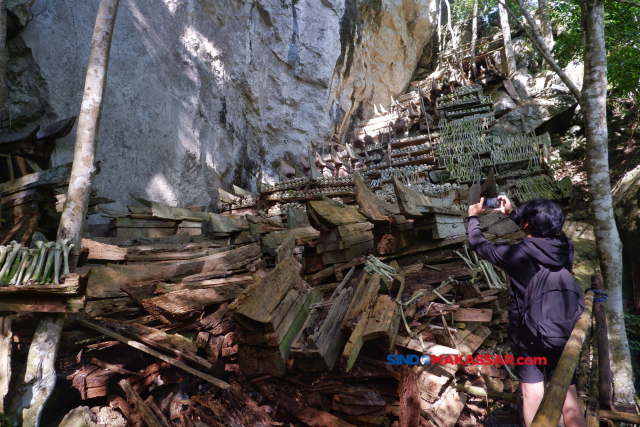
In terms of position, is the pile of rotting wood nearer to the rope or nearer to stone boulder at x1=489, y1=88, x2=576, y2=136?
the rope

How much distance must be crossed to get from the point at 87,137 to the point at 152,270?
1.77 meters

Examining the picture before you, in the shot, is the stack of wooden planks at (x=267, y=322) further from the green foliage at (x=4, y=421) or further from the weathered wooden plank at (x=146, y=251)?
the weathered wooden plank at (x=146, y=251)

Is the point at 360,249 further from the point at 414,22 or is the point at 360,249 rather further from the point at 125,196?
the point at 414,22

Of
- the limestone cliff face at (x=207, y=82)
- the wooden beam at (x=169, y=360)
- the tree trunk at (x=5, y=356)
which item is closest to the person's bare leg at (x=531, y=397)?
the wooden beam at (x=169, y=360)

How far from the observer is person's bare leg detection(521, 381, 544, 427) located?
2.74 meters

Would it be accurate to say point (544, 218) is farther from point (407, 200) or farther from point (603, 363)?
point (603, 363)

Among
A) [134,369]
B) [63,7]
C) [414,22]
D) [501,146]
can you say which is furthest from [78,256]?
[414,22]

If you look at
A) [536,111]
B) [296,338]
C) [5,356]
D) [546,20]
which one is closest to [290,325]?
[296,338]

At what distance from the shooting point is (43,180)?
439 centimetres

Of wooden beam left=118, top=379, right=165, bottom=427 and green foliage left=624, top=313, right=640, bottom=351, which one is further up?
wooden beam left=118, top=379, right=165, bottom=427

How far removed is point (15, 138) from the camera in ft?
19.0

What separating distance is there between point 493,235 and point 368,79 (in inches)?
966

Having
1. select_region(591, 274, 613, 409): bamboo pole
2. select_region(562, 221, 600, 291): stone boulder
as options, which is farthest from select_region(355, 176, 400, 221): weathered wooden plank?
select_region(562, 221, 600, 291): stone boulder

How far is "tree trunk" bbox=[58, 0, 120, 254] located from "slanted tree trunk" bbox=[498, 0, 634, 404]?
7.48m
